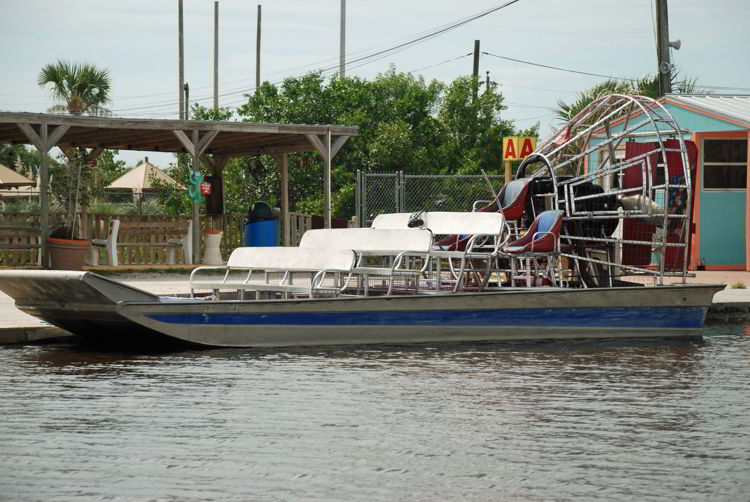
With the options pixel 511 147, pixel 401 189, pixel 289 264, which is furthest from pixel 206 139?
pixel 289 264

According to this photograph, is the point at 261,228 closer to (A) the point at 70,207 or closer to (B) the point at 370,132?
(A) the point at 70,207

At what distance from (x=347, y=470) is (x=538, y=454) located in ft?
4.32

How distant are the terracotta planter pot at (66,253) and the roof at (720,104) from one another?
41.0ft

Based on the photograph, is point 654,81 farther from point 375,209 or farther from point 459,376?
point 459,376

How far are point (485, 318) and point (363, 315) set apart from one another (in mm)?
1598

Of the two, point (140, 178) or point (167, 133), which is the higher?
point (167, 133)

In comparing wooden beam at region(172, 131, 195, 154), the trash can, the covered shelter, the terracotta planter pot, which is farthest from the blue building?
the terracotta planter pot

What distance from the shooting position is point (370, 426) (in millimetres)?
8500

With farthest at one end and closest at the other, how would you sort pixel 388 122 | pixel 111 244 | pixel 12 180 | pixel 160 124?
1. pixel 388 122
2. pixel 12 180
3. pixel 111 244
4. pixel 160 124

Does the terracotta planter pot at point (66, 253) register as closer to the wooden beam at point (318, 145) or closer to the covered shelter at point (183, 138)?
the covered shelter at point (183, 138)

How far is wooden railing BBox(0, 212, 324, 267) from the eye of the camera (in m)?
23.0

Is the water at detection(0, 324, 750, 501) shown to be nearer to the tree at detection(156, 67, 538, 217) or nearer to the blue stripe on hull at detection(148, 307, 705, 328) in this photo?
the blue stripe on hull at detection(148, 307, 705, 328)

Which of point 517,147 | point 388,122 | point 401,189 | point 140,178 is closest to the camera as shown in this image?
point 517,147

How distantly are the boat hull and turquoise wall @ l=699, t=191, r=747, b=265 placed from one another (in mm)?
9210
